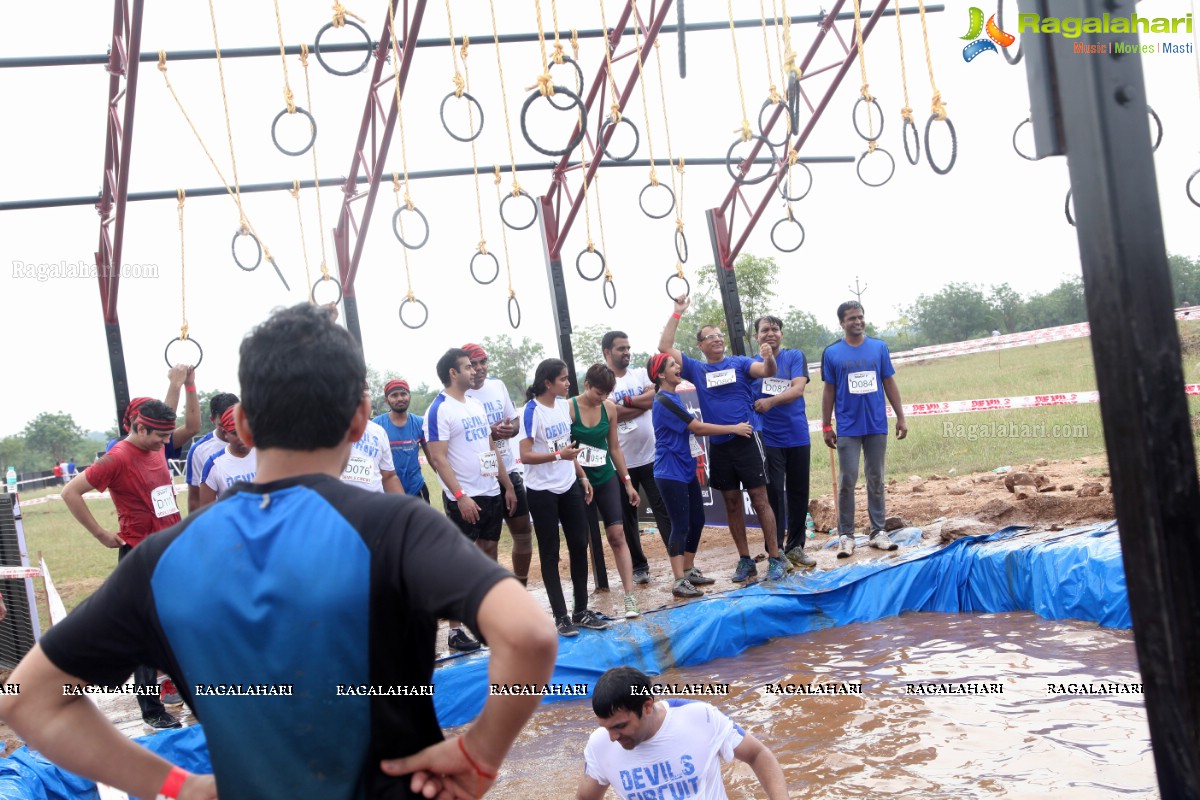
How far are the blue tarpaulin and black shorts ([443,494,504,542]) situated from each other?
803mm

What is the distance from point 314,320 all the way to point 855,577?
20.1 feet

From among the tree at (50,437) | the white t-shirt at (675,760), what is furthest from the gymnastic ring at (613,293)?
the tree at (50,437)

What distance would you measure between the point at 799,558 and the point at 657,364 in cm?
193

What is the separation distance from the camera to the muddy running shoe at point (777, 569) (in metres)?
7.23

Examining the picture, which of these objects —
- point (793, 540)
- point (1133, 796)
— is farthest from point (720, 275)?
point (1133, 796)

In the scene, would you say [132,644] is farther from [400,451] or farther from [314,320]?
[400,451]

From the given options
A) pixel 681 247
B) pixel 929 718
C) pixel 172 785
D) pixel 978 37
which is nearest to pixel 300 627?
pixel 172 785

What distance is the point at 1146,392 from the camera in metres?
1.71

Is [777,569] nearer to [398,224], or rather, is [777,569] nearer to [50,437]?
[398,224]

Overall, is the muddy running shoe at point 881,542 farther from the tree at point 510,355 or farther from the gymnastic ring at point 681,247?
the tree at point 510,355

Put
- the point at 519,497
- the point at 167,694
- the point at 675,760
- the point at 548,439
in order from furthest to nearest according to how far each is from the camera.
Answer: the point at 519,497 → the point at 548,439 → the point at 167,694 → the point at 675,760

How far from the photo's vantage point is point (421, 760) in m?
1.43

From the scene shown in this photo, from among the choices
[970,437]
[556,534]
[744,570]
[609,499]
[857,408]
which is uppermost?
[857,408]

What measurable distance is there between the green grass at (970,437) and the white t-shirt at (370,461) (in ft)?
16.3
